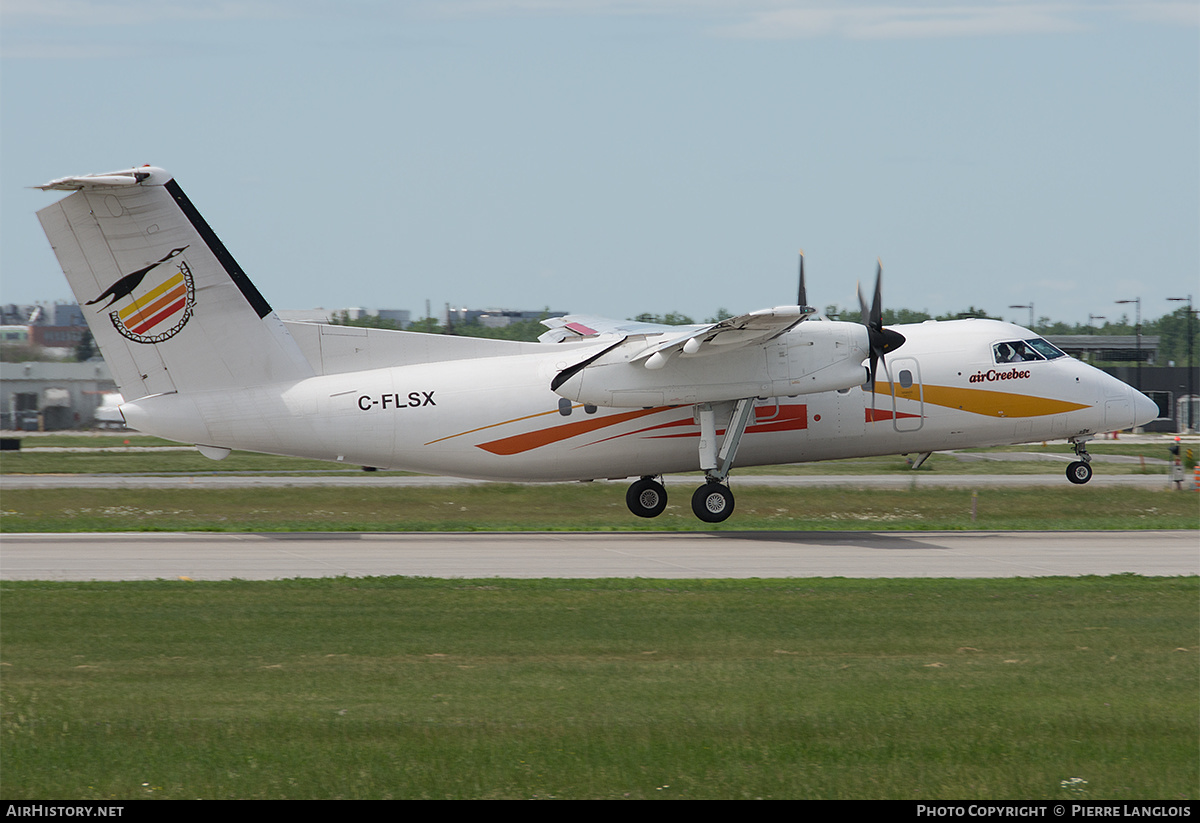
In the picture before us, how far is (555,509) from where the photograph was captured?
32.0 meters

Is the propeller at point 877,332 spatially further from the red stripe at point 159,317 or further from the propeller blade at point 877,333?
the red stripe at point 159,317

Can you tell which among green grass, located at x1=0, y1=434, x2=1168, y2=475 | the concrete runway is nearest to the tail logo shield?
the concrete runway

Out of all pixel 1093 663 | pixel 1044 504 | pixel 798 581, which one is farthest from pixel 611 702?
pixel 1044 504

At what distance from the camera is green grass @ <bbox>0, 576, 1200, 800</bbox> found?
8.29 meters

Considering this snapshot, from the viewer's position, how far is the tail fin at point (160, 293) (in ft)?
72.6

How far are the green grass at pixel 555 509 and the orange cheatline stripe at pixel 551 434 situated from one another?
339 centimetres

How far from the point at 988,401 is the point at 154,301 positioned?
18855mm

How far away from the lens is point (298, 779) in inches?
322

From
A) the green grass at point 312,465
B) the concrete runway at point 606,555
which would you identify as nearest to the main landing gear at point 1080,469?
the concrete runway at point 606,555

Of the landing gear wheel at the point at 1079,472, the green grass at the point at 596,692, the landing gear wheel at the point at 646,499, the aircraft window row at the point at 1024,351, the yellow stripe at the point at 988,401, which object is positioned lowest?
the green grass at the point at 596,692

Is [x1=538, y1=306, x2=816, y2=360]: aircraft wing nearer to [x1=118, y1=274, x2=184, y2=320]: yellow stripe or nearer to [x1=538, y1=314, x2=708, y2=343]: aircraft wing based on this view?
[x1=538, y1=314, x2=708, y2=343]: aircraft wing

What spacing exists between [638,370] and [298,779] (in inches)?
627

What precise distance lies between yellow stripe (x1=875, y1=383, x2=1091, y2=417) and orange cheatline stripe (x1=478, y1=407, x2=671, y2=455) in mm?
5926

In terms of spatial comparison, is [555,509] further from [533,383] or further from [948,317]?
[948,317]
